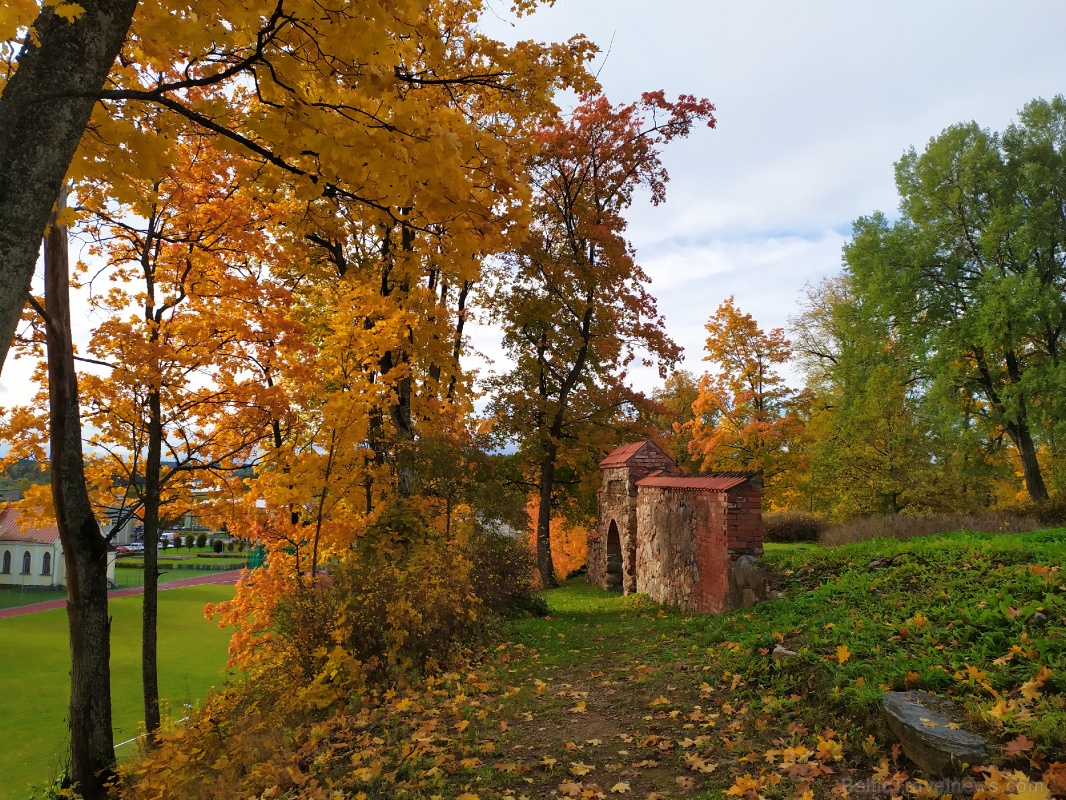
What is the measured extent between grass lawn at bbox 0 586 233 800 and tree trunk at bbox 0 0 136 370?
686 centimetres

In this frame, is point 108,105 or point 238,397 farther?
point 238,397

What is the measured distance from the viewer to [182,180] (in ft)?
24.3

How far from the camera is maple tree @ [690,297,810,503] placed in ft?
62.8

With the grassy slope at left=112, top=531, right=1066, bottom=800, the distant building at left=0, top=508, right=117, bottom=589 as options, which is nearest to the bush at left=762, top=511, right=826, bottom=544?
the grassy slope at left=112, top=531, right=1066, bottom=800

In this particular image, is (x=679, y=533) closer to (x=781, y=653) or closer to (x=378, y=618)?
(x=781, y=653)

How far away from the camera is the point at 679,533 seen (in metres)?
9.97

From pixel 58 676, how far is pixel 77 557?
2291 centimetres

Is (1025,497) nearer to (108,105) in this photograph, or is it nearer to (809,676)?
(809,676)

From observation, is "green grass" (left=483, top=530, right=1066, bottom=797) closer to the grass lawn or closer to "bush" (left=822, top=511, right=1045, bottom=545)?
"bush" (left=822, top=511, right=1045, bottom=545)

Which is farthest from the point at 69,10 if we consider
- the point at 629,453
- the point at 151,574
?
the point at 629,453

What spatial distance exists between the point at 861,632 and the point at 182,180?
8.71 meters

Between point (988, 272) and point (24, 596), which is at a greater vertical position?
point (988, 272)

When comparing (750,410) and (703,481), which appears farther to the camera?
(750,410)

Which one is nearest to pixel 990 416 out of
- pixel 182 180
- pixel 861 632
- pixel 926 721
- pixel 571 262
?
pixel 571 262
